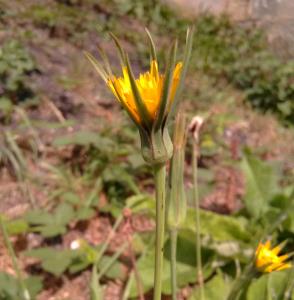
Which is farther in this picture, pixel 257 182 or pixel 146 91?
pixel 257 182

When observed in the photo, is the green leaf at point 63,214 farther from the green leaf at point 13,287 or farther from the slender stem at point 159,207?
the slender stem at point 159,207

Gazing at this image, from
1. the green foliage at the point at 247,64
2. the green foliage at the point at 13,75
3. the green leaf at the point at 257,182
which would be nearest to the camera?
the green leaf at the point at 257,182

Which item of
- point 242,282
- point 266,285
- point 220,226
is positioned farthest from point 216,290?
point 242,282

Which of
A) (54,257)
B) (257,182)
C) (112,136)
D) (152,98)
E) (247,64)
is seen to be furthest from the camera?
(247,64)

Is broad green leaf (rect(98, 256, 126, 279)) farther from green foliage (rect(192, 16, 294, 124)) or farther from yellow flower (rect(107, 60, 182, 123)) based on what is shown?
green foliage (rect(192, 16, 294, 124))

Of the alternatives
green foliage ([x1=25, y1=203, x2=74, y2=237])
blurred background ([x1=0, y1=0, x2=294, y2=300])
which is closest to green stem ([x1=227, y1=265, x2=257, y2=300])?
blurred background ([x1=0, y1=0, x2=294, y2=300])

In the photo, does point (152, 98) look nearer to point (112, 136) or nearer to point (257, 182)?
point (257, 182)

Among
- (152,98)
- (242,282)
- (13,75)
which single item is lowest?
(242,282)

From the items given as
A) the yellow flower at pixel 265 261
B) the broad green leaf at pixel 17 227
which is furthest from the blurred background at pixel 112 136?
the yellow flower at pixel 265 261
